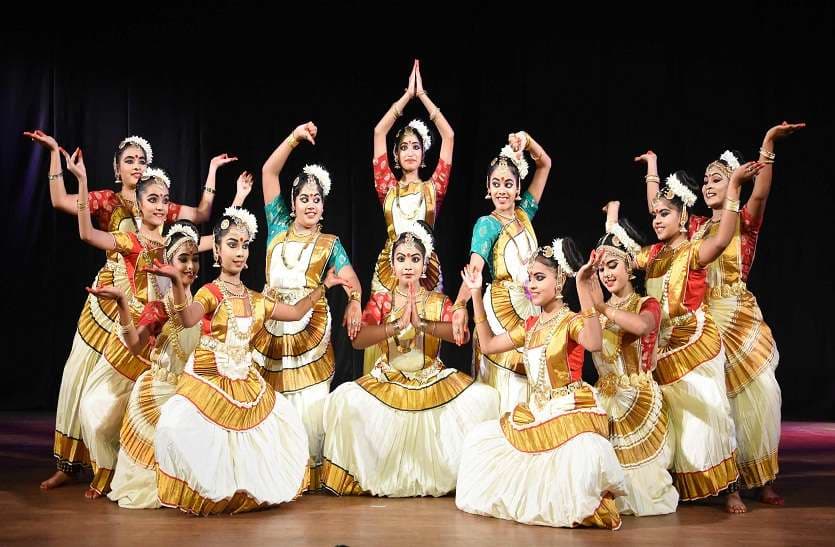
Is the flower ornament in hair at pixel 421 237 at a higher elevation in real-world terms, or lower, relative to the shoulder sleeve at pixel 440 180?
lower

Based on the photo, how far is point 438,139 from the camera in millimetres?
6969

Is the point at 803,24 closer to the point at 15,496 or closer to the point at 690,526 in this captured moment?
the point at 690,526

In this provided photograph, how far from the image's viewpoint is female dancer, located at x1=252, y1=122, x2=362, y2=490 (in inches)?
175

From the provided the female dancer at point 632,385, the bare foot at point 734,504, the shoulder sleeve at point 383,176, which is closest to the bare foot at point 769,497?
the bare foot at point 734,504

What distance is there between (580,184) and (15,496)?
12.9 feet

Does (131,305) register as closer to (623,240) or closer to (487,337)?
(487,337)

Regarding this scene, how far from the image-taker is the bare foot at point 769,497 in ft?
13.5

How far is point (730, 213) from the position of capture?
3.93 m

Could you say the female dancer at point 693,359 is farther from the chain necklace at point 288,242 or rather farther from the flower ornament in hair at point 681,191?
the chain necklace at point 288,242

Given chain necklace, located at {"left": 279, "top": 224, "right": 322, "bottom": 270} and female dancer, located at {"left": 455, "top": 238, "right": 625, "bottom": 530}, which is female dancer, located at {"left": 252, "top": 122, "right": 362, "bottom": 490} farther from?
female dancer, located at {"left": 455, "top": 238, "right": 625, "bottom": 530}

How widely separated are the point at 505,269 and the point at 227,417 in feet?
4.73

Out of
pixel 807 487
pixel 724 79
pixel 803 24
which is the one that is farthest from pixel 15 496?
pixel 803 24

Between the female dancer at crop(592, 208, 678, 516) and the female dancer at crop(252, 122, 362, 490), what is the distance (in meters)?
1.09

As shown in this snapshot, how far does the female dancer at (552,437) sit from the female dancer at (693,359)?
47cm
